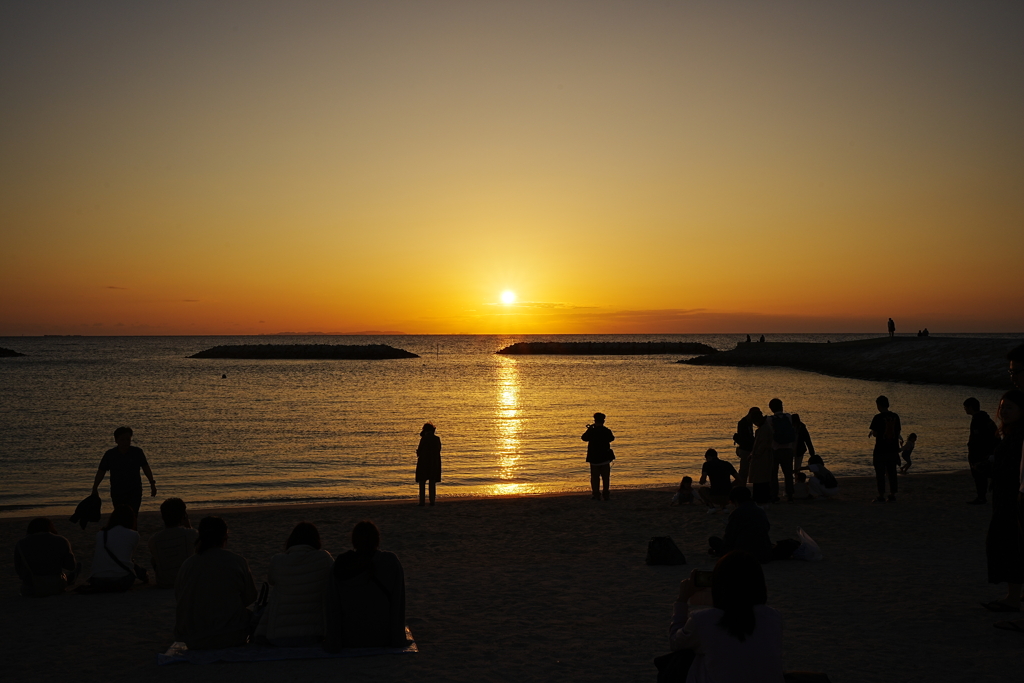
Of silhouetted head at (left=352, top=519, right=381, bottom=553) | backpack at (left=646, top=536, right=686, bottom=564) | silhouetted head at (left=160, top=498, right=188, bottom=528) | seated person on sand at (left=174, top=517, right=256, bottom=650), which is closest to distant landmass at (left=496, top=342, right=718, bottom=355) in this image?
backpack at (left=646, top=536, right=686, bottom=564)

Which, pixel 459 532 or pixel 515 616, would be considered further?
pixel 459 532

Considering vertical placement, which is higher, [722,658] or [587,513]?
[722,658]

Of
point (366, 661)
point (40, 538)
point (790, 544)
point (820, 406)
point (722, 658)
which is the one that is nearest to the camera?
point (722, 658)

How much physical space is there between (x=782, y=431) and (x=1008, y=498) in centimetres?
729

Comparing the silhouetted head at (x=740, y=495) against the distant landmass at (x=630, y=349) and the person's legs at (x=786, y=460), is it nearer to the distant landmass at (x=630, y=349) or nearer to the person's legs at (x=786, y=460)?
the person's legs at (x=786, y=460)

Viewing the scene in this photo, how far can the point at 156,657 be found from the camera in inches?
274

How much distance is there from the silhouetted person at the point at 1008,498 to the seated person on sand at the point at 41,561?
394 inches

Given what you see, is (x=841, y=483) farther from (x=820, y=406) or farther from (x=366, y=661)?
(x=820, y=406)

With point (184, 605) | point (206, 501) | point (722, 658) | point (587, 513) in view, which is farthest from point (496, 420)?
point (722, 658)

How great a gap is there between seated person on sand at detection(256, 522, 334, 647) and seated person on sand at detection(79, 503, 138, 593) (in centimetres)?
299

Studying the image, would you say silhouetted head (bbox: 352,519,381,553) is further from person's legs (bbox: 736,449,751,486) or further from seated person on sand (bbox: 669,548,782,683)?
person's legs (bbox: 736,449,751,486)

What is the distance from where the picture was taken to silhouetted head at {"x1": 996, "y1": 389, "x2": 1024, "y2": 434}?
7.21 metres

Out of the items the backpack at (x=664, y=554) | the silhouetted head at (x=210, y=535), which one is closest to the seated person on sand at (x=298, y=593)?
the silhouetted head at (x=210, y=535)

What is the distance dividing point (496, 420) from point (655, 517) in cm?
2660
